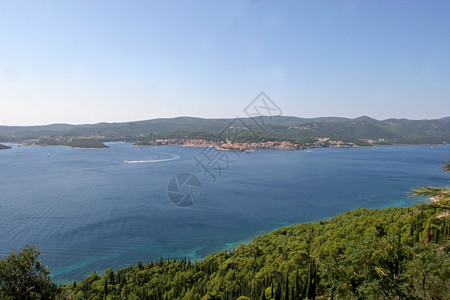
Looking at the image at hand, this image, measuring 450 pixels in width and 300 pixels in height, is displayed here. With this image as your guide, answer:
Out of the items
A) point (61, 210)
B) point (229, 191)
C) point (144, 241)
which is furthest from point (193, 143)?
point (144, 241)

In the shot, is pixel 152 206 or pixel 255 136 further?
pixel 255 136

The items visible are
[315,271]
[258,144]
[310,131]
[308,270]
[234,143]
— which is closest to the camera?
[315,271]

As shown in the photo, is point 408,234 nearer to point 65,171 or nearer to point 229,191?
point 229,191

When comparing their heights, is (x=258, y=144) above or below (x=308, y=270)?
above

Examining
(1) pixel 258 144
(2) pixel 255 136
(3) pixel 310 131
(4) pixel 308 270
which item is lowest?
(4) pixel 308 270

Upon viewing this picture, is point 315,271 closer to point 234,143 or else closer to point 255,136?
point 234,143

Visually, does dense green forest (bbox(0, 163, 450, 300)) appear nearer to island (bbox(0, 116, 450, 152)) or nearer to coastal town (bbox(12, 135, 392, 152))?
island (bbox(0, 116, 450, 152))

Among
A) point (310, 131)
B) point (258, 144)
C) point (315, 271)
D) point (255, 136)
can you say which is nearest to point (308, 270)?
point (315, 271)
